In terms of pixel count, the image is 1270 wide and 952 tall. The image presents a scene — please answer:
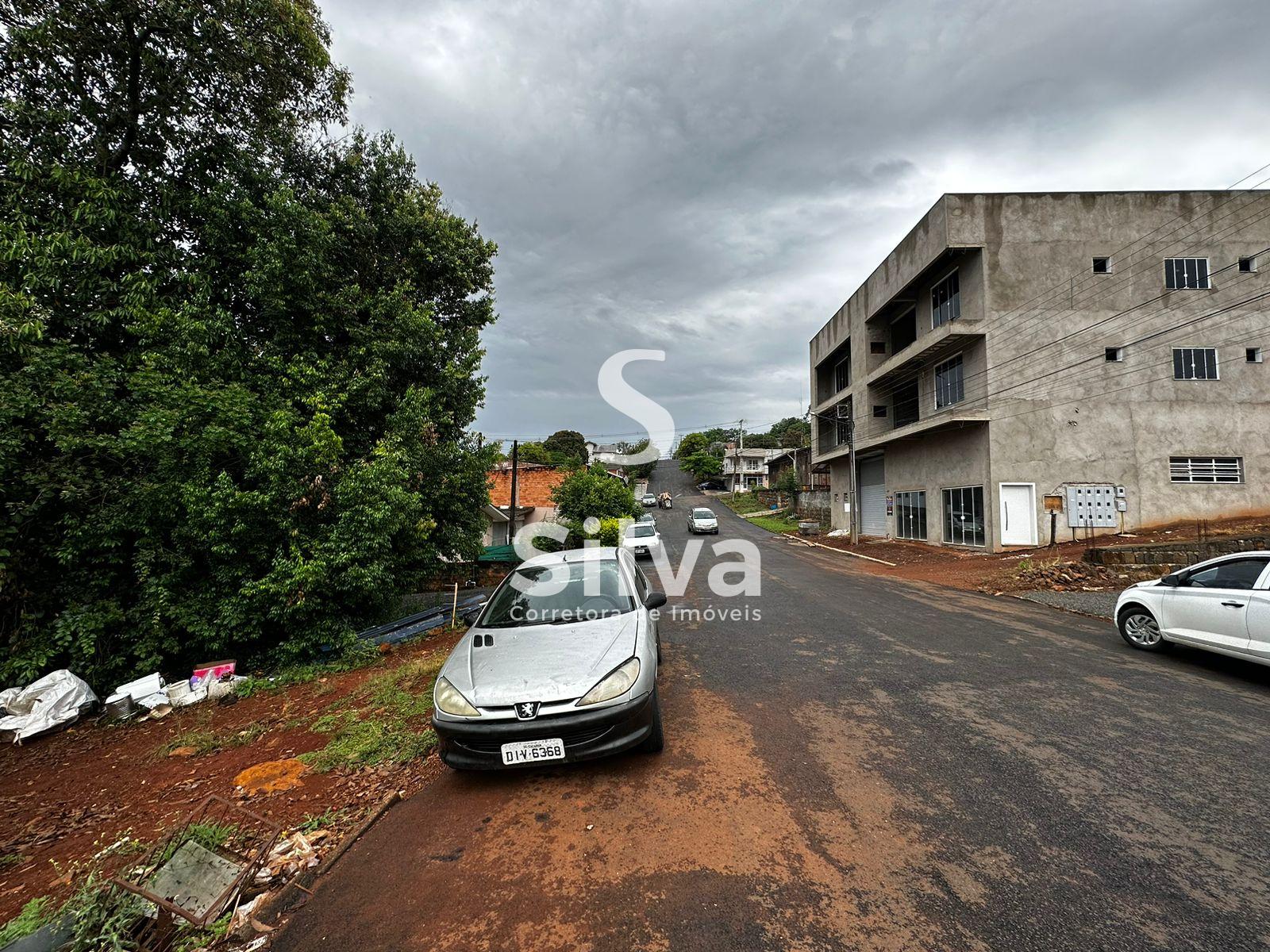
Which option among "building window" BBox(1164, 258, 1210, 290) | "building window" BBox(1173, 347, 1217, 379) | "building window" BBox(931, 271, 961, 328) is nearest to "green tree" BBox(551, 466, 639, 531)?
"building window" BBox(931, 271, 961, 328)

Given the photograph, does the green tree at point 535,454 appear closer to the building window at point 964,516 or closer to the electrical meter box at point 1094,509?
the building window at point 964,516

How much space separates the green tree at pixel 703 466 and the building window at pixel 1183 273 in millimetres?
52949

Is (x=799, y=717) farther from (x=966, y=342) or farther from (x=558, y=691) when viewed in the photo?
(x=966, y=342)

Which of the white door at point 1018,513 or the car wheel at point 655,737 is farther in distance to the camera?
the white door at point 1018,513

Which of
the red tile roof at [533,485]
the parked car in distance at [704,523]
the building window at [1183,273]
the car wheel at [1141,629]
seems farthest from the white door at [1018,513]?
the red tile roof at [533,485]

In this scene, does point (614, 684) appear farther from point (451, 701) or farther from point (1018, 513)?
point (1018, 513)

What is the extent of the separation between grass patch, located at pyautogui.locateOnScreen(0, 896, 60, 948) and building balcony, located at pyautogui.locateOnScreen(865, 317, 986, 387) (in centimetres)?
2275

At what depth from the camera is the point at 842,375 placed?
32.2 metres

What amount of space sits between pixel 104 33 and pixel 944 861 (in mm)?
13476

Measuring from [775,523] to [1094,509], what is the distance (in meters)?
22.0

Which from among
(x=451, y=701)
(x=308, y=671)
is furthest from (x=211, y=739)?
(x=451, y=701)

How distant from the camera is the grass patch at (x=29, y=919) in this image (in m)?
2.51

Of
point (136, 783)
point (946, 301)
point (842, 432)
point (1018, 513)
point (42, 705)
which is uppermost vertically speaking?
point (946, 301)

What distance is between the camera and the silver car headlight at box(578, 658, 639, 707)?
343 centimetres
